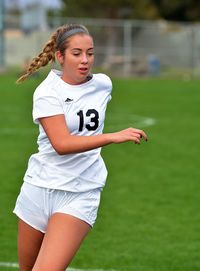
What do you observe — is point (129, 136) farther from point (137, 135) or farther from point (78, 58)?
point (78, 58)

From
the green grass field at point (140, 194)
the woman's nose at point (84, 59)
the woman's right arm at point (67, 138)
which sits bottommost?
the green grass field at point (140, 194)

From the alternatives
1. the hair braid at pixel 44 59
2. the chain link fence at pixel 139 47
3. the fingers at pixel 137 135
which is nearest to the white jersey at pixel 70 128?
the hair braid at pixel 44 59

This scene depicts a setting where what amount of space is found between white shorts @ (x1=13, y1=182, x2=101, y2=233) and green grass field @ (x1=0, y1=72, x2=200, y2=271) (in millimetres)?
2667

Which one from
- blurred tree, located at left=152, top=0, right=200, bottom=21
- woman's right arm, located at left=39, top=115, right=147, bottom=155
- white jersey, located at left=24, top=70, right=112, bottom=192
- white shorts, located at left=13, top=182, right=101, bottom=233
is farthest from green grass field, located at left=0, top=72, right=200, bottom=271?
blurred tree, located at left=152, top=0, right=200, bottom=21

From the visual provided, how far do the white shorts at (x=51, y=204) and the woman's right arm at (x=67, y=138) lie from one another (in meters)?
0.34

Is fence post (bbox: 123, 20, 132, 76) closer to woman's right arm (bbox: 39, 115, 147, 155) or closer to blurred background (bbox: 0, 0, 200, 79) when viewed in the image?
blurred background (bbox: 0, 0, 200, 79)

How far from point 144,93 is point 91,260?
27.6 meters

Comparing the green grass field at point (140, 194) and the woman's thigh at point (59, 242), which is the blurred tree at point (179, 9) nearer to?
the green grass field at point (140, 194)

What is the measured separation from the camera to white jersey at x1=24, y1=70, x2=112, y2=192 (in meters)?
5.80

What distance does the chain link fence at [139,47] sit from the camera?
53.8 metres

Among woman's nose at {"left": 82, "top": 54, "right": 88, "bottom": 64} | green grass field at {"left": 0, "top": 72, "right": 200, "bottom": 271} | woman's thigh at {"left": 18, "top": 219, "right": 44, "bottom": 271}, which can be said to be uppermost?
woman's nose at {"left": 82, "top": 54, "right": 88, "bottom": 64}

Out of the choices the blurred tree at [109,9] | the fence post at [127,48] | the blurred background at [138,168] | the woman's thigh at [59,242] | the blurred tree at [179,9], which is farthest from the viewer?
the blurred tree at [179,9]

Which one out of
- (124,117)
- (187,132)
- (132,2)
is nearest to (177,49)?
(132,2)

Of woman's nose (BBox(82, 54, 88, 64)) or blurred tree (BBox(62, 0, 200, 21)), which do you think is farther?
blurred tree (BBox(62, 0, 200, 21))
